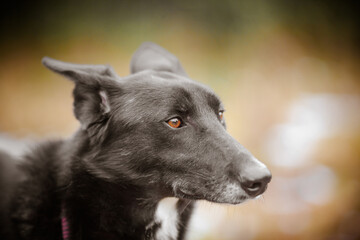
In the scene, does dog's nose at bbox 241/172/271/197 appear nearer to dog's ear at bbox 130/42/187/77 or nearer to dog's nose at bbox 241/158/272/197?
dog's nose at bbox 241/158/272/197

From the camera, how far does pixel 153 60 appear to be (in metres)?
2.89

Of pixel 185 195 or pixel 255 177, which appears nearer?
pixel 255 177

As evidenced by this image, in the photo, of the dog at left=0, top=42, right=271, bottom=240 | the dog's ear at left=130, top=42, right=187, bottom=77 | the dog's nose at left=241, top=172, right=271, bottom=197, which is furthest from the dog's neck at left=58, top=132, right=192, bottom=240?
the dog's ear at left=130, top=42, right=187, bottom=77

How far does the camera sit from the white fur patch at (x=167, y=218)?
7.69 feet

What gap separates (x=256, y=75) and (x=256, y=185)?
156 inches

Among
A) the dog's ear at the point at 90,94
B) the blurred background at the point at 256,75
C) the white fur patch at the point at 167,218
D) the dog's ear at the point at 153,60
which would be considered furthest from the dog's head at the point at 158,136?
the blurred background at the point at 256,75

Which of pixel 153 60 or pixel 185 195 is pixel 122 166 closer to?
pixel 185 195

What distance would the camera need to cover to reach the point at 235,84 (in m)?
5.57

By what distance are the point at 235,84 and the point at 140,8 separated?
1993mm

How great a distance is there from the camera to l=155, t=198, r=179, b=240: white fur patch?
7.69 ft

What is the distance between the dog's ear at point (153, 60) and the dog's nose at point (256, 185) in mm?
1333

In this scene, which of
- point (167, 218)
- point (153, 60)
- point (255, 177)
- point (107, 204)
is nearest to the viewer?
point (255, 177)

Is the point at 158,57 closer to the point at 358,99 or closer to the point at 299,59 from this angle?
the point at 299,59

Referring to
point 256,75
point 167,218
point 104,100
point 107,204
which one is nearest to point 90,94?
point 104,100
